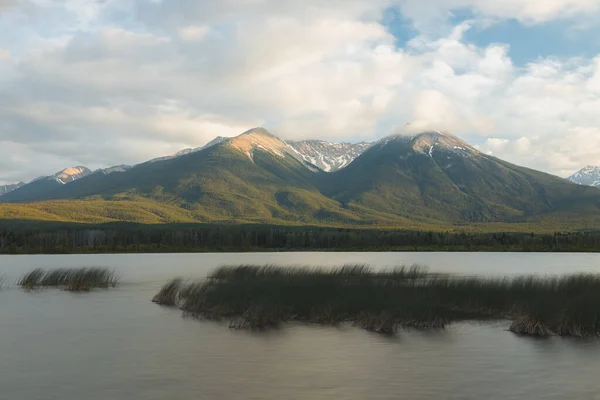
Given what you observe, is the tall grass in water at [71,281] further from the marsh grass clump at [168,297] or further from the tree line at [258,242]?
the tree line at [258,242]

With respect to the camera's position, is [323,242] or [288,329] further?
[323,242]

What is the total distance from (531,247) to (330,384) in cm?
17370

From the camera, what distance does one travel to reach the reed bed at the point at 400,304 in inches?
1273

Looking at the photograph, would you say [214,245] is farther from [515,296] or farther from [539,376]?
[539,376]

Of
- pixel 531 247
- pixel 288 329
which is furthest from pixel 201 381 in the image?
pixel 531 247

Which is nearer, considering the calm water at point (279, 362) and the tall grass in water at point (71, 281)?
the calm water at point (279, 362)

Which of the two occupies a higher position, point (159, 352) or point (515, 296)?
point (515, 296)

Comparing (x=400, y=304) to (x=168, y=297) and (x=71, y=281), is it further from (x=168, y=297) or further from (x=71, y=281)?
(x=71, y=281)

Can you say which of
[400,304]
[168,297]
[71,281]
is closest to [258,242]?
[71,281]

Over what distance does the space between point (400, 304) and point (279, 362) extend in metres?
11.6

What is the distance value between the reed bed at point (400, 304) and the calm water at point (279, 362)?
131cm

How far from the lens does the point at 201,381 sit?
23359 millimetres

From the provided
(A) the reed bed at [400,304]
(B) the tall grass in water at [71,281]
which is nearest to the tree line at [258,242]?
(B) the tall grass in water at [71,281]

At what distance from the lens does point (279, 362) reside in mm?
26641
